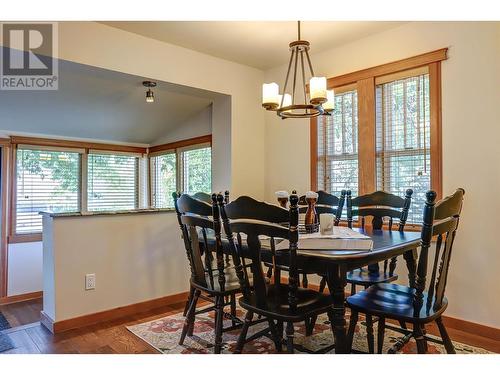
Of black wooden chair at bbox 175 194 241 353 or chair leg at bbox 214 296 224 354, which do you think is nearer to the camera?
black wooden chair at bbox 175 194 241 353

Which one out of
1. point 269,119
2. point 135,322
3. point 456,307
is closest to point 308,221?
point 456,307

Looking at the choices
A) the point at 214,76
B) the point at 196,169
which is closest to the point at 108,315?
the point at 196,169

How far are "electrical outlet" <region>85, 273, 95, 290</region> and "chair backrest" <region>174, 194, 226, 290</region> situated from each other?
1030 mm

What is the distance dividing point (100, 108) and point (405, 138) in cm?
327

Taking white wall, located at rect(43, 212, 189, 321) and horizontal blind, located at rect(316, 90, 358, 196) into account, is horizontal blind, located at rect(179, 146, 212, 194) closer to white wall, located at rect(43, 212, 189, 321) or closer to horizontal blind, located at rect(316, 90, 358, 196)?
white wall, located at rect(43, 212, 189, 321)

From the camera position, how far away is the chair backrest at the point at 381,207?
8.46 ft

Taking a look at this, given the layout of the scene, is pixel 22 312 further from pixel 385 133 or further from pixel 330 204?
pixel 385 133

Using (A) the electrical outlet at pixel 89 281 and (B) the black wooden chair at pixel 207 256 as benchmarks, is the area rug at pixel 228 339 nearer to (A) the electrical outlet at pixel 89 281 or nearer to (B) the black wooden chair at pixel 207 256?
(B) the black wooden chair at pixel 207 256

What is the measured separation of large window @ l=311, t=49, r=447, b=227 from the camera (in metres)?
2.80

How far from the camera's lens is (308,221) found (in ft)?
6.99

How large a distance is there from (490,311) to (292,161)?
211cm

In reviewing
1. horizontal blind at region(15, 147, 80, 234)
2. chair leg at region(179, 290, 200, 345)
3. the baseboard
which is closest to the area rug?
chair leg at region(179, 290, 200, 345)

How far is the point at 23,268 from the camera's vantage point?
4387mm
